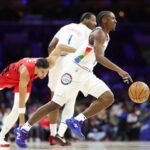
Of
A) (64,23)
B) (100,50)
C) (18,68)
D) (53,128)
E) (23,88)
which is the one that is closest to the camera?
(100,50)

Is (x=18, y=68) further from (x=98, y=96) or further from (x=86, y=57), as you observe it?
(x=98, y=96)

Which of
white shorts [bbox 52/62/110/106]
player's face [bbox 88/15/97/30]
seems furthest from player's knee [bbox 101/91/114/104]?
player's face [bbox 88/15/97/30]

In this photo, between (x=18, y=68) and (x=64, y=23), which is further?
(x=64, y=23)

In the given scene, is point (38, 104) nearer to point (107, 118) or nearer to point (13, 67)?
point (107, 118)

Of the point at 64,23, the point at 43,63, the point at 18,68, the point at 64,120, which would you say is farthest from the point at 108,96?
the point at 64,23

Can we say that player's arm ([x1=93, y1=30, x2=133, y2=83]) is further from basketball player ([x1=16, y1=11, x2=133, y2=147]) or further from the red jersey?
the red jersey

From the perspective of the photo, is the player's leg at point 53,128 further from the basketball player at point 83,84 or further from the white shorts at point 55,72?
the basketball player at point 83,84

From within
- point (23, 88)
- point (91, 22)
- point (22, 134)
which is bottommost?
point (22, 134)

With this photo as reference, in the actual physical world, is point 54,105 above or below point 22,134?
above

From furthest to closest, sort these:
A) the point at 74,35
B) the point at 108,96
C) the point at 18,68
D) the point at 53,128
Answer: the point at 74,35
the point at 53,128
the point at 18,68
the point at 108,96

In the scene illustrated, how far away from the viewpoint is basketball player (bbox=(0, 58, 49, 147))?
905 cm

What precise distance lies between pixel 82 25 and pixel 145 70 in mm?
8578

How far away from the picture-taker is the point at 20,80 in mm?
9125

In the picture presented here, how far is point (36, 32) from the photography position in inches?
788
